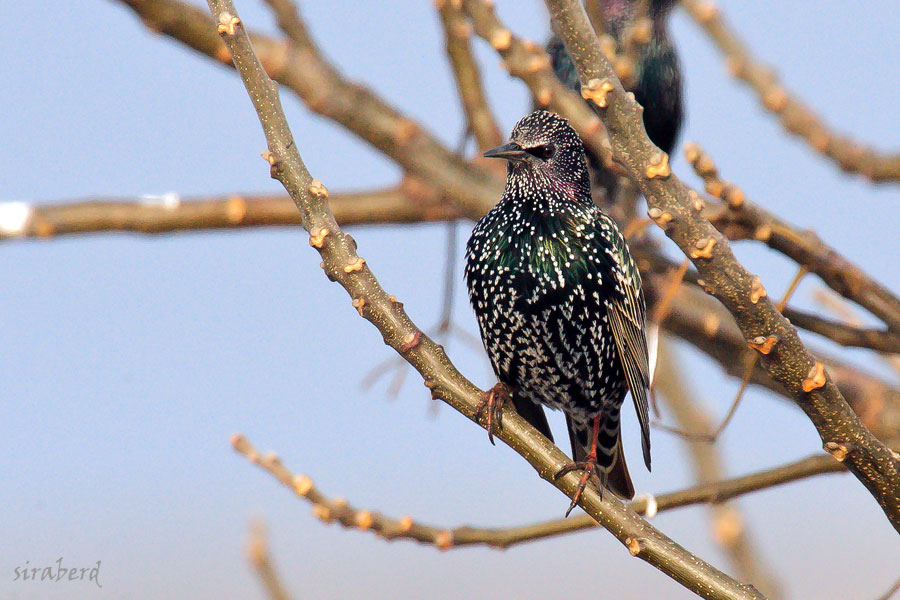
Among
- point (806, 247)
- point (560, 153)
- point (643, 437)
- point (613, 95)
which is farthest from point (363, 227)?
point (613, 95)

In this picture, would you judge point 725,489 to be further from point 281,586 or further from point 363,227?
point 363,227

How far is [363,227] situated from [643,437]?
1648mm

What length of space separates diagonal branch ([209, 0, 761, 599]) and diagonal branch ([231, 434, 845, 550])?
1.17 ft

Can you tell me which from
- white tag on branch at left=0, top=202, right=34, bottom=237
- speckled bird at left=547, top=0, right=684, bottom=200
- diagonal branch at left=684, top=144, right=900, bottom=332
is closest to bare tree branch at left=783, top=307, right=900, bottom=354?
diagonal branch at left=684, top=144, right=900, bottom=332

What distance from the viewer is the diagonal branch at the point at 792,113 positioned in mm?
3844

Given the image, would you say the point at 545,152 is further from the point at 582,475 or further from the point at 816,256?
the point at 582,475

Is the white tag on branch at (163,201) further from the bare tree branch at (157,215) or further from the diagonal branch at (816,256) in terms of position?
the diagonal branch at (816,256)

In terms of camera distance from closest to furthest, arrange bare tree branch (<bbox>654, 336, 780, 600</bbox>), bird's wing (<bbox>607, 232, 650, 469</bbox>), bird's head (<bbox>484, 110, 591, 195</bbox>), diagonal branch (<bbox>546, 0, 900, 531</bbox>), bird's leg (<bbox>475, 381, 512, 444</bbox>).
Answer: diagonal branch (<bbox>546, 0, 900, 531</bbox>)
bird's leg (<bbox>475, 381, 512, 444</bbox>)
bird's wing (<bbox>607, 232, 650, 469</bbox>)
bird's head (<bbox>484, 110, 591, 195</bbox>)
bare tree branch (<bbox>654, 336, 780, 600</bbox>)

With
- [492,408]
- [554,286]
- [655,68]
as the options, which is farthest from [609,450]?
[655,68]

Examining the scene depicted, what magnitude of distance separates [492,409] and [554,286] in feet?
2.07

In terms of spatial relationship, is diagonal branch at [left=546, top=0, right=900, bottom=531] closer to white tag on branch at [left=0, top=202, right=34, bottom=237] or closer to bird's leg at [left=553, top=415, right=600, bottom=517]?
bird's leg at [left=553, top=415, right=600, bottom=517]

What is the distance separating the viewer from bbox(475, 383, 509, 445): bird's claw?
2.24m

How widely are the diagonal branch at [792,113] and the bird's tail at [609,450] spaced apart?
4.88ft

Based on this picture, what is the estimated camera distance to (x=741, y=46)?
4.35 metres
